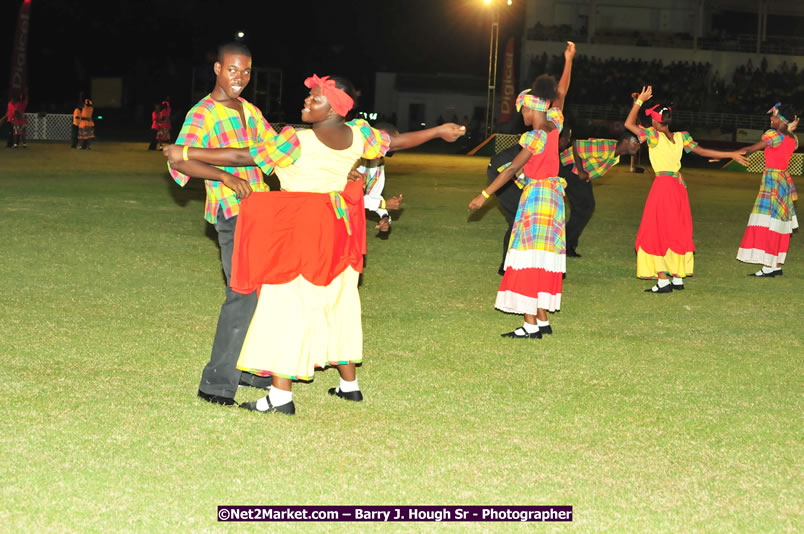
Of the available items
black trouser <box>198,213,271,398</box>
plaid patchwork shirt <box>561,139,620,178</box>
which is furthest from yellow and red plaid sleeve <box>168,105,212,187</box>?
plaid patchwork shirt <box>561,139,620,178</box>

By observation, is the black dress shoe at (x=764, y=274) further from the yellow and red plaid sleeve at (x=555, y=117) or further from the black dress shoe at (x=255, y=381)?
the black dress shoe at (x=255, y=381)

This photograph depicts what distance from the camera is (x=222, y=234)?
611 centimetres

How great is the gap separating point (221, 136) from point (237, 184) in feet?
1.77

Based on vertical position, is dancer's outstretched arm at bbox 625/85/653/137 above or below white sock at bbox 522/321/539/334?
above

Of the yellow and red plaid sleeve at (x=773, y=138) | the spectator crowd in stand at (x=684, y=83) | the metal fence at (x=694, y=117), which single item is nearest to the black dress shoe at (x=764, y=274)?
the yellow and red plaid sleeve at (x=773, y=138)

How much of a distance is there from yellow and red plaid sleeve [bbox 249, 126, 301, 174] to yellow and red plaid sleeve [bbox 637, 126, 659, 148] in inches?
228

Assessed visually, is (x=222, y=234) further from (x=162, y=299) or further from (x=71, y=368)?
(x=162, y=299)

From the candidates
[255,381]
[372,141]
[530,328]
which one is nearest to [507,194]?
[530,328]

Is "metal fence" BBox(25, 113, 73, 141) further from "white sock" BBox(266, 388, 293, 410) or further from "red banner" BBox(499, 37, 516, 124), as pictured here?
"white sock" BBox(266, 388, 293, 410)

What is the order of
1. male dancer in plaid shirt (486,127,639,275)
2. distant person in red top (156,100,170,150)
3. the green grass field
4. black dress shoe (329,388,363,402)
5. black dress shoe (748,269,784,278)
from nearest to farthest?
the green grass field < black dress shoe (329,388,363,402) < male dancer in plaid shirt (486,127,639,275) < black dress shoe (748,269,784,278) < distant person in red top (156,100,170,150)

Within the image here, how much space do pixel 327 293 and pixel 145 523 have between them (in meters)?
1.86

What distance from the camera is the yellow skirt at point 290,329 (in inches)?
220

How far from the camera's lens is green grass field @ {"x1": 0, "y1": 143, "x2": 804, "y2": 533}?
4516 mm

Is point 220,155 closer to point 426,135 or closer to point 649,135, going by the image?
point 426,135
